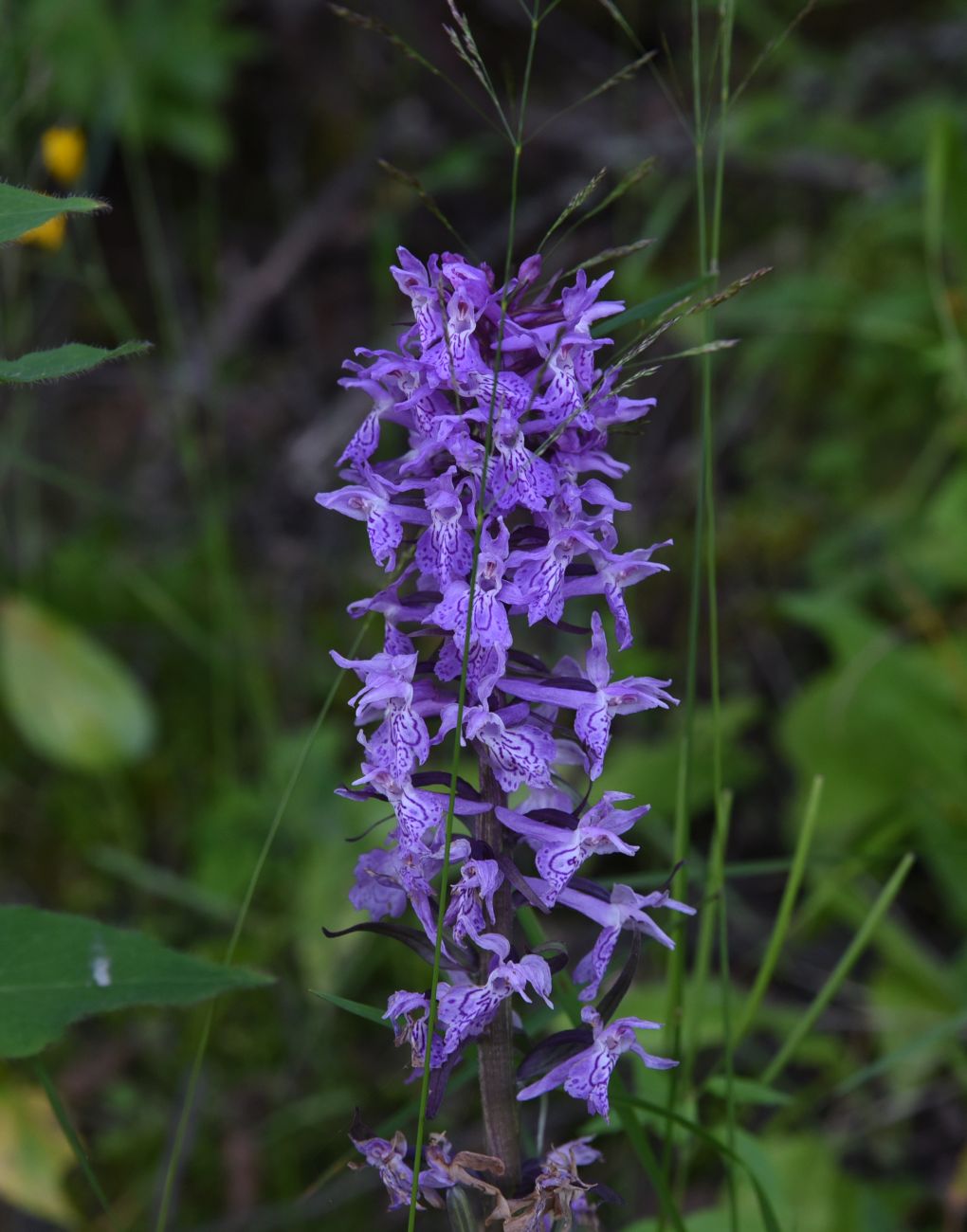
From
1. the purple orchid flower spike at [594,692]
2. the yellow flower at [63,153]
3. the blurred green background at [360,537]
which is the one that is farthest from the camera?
the yellow flower at [63,153]

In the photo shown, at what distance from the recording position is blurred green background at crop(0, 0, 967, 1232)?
114 inches

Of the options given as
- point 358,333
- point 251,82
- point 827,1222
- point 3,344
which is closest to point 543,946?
point 827,1222

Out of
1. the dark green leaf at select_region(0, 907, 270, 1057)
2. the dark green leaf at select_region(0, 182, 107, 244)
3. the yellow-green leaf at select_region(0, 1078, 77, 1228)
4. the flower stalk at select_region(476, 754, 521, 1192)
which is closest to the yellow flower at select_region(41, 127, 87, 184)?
the dark green leaf at select_region(0, 182, 107, 244)

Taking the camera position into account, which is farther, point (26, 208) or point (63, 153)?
point (63, 153)

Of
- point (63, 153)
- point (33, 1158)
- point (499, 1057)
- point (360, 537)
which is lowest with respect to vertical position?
point (33, 1158)

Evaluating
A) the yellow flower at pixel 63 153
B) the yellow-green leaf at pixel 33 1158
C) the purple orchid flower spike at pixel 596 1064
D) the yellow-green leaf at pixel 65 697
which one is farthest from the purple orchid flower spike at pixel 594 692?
the yellow flower at pixel 63 153

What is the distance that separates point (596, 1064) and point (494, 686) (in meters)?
0.41

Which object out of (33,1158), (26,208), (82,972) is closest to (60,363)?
(26,208)

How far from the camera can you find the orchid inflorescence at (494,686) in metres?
1.27

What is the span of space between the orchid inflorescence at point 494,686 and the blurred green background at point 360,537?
1.68 ft

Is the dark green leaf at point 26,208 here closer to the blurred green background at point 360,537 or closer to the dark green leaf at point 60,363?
the dark green leaf at point 60,363

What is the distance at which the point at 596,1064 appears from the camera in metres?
1.28

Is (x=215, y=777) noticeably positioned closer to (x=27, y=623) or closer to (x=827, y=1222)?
(x=27, y=623)

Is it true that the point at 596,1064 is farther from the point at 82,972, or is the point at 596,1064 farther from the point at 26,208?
the point at 26,208
